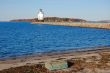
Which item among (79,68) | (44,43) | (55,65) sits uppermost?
(55,65)

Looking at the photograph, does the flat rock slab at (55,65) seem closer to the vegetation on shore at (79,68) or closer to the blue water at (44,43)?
Answer: the vegetation on shore at (79,68)

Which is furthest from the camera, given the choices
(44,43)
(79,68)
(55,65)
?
(44,43)

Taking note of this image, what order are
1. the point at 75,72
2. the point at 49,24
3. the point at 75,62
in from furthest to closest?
the point at 49,24 → the point at 75,62 → the point at 75,72

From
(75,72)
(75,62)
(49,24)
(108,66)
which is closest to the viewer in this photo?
(75,72)

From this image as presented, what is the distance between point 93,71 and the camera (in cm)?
1530

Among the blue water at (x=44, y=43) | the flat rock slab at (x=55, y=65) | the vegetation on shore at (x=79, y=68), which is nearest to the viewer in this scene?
the vegetation on shore at (x=79, y=68)

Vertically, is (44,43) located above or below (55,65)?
below

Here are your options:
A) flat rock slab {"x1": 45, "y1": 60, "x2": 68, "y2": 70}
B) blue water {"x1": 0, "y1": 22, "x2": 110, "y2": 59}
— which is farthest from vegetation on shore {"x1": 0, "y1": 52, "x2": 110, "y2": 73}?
blue water {"x1": 0, "y1": 22, "x2": 110, "y2": 59}

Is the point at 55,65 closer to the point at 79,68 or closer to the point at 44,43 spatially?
the point at 79,68

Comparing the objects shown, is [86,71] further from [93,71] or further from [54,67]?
[54,67]

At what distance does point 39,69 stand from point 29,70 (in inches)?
23.8

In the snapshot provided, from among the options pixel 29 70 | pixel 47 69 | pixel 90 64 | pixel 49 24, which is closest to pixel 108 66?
pixel 90 64

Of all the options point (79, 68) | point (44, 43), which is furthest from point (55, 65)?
point (44, 43)

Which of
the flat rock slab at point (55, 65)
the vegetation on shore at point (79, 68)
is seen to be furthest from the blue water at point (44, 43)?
the flat rock slab at point (55, 65)
